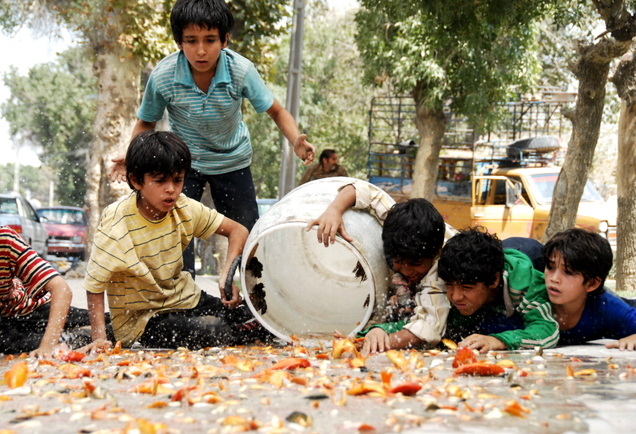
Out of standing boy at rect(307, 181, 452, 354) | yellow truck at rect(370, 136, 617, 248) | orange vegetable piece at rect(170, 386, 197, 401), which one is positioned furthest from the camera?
yellow truck at rect(370, 136, 617, 248)

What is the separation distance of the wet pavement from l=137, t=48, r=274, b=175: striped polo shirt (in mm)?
1611

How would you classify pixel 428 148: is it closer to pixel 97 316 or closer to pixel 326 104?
pixel 326 104

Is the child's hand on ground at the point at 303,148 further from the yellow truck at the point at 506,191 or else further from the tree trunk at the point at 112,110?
the yellow truck at the point at 506,191

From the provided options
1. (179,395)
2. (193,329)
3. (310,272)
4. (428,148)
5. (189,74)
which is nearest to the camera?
(179,395)

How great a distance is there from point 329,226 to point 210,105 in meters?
1.22

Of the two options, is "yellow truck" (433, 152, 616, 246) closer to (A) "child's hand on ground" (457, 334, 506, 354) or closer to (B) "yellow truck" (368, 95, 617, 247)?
(B) "yellow truck" (368, 95, 617, 247)

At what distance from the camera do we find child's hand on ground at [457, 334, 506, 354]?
11.3 ft

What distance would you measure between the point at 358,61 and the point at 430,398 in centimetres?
2616

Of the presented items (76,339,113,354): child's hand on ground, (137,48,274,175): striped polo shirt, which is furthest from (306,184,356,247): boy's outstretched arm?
(76,339,113,354): child's hand on ground

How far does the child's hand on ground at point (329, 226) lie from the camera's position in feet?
12.2

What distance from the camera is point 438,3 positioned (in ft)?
20.7

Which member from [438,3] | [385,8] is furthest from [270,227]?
[385,8]

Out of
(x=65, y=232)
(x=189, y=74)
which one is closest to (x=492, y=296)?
(x=189, y=74)

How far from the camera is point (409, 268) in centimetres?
376
